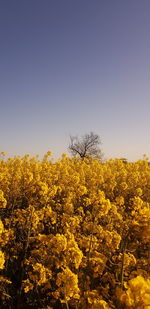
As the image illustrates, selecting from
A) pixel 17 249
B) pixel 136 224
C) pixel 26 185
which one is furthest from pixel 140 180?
pixel 136 224

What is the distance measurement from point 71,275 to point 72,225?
5.47 ft

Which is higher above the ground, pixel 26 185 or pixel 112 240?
pixel 26 185

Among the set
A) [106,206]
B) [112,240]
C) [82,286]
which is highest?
[106,206]

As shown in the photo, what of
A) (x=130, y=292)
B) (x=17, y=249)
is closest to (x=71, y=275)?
(x=130, y=292)

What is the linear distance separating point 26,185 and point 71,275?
13.2 feet

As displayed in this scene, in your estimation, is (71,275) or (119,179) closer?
(71,275)

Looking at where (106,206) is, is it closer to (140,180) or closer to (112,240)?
(112,240)

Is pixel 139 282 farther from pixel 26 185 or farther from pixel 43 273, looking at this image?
pixel 26 185

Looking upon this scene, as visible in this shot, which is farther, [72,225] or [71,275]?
[72,225]

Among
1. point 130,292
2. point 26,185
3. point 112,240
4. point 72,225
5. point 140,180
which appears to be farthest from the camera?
point 140,180

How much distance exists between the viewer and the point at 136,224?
6.59ft

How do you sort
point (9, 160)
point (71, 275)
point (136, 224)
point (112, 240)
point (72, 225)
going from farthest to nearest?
point (9, 160) < point (72, 225) < point (112, 240) < point (71, 275) < point (136, 224)

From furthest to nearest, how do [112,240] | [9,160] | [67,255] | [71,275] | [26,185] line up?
[9,160]
[26,185]
[112,240]
[67,255]
[71,275]

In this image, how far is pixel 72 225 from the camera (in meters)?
4.13
